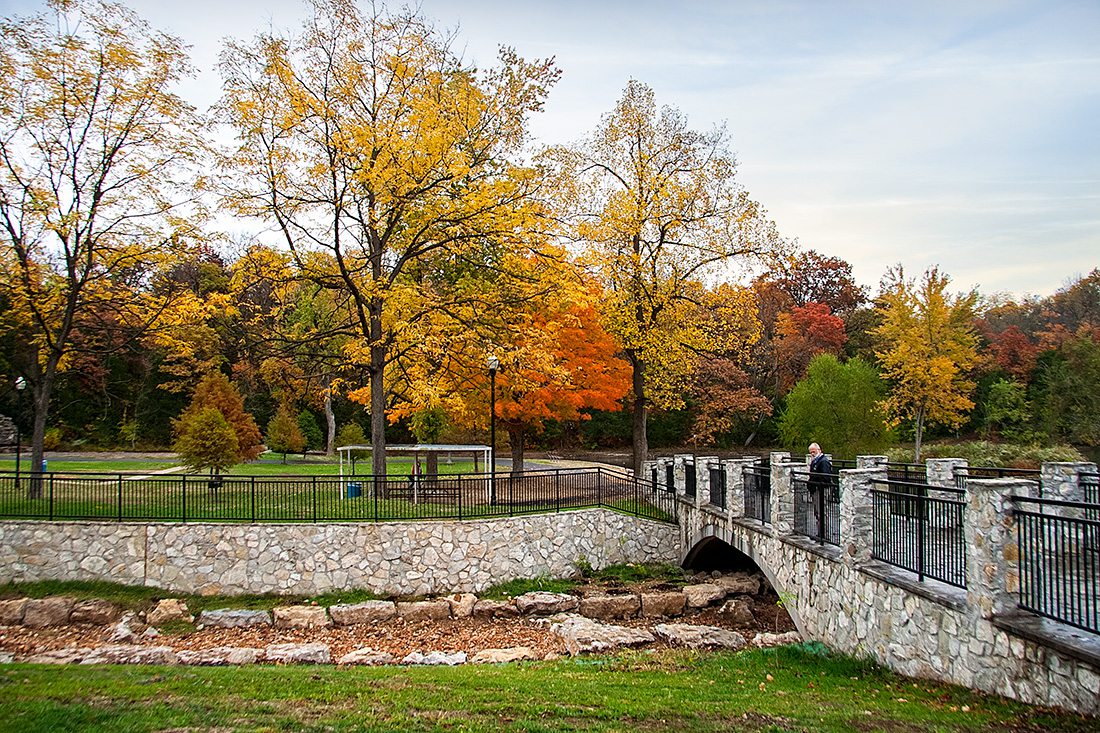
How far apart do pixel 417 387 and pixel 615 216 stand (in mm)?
10063

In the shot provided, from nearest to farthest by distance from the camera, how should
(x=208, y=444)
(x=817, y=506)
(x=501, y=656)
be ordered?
(x=817, y=506) < (x=501, y=656) < (x=208, y=444)

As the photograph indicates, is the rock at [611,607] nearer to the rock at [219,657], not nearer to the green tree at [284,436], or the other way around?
the rock at [219,657]

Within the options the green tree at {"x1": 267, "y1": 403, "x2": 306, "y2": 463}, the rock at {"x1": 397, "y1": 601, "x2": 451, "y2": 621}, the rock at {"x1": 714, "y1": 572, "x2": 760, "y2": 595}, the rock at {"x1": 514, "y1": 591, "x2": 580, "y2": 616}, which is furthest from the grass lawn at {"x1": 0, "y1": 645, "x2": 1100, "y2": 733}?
the green tree at {"x1": 267, "y1": 403, "x2": 306, "y2": 463}

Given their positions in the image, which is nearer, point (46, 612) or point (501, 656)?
point (501, 656)

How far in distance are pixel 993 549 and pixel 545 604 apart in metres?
10.6

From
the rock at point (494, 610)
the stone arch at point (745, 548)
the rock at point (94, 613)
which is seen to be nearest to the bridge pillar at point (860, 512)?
the stone arch at point (745, 548)

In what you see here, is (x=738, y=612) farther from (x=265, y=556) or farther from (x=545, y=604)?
(x=265, y=556)

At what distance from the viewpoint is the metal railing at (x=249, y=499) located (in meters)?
17.1

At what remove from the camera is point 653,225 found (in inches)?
1039

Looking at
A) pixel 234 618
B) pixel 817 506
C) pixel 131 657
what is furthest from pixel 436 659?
pixel 817 506

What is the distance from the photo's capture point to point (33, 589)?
53.3ft

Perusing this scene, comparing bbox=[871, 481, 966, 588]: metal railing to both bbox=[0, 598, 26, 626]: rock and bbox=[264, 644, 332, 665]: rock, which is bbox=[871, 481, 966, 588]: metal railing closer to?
bbox=[264, 644, 332, 665]: rock

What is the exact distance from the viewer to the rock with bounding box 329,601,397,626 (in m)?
15.4

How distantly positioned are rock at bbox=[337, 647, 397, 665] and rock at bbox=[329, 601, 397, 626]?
103 inches
